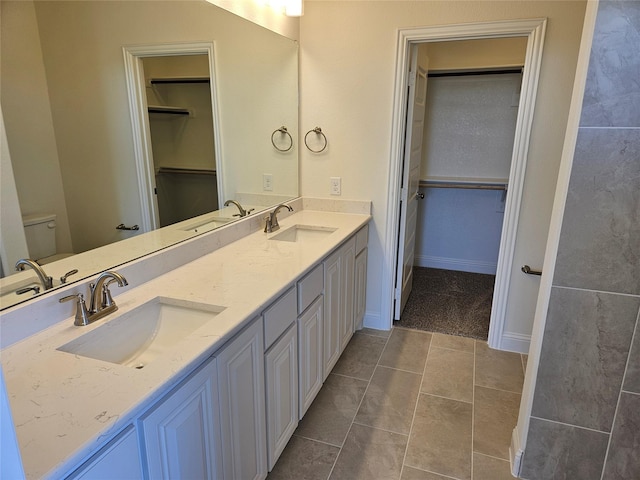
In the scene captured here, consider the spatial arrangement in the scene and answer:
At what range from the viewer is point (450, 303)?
3549 mm

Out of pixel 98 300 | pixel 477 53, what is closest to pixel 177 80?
pixel 98 300

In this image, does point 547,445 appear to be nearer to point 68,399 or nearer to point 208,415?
point 208,415

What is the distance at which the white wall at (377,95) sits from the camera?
2.32 meters

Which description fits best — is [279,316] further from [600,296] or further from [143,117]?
[600,296]

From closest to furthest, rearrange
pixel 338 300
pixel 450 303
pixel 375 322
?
pixel 338 300, pixel 375 322, pixel 450 303

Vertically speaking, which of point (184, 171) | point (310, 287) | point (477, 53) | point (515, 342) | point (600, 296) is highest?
point (477, 53)

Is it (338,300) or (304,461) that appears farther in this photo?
(338,300)

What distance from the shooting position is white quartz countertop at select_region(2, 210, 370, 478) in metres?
0.81

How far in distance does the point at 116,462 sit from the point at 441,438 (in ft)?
5.30

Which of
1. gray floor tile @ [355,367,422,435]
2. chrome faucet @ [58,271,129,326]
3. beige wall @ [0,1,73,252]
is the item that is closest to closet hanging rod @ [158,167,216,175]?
beige wall @ [0,1,73,252]

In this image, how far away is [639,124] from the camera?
4.41 ft

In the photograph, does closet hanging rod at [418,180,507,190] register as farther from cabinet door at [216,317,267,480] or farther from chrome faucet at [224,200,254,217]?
cabinet door at [216,317,267,480]

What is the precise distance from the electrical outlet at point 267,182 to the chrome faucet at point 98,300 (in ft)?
4.76

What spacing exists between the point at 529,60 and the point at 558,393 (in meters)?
1.81
